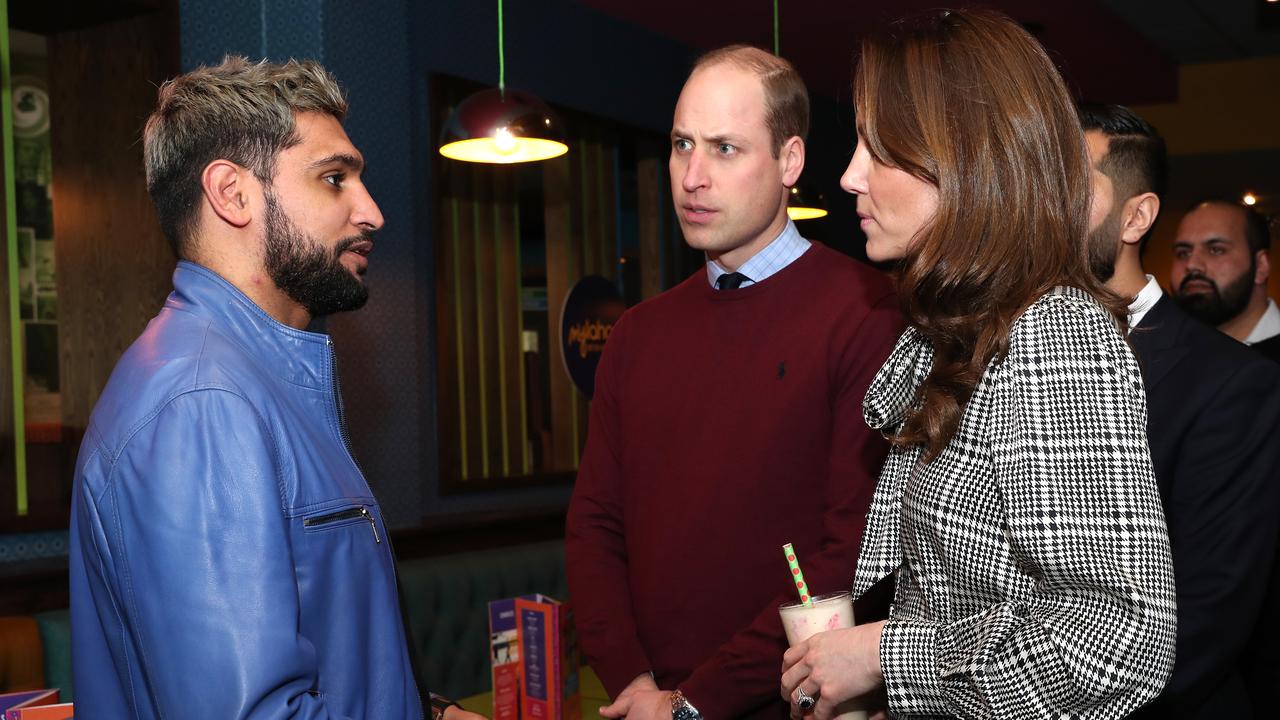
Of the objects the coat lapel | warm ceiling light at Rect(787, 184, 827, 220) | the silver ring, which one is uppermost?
warm ceiling light at Rect(787, 184, 827, 220)

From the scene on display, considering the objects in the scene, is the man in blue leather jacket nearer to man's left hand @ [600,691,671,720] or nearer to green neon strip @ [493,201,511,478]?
man's left hand @ [600,691,671,720]

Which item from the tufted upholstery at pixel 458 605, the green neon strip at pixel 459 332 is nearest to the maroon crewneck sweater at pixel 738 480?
the tufted upholstery at pixel 458 605

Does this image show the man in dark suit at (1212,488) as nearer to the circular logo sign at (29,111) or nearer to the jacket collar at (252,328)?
the jacket collar at (252,328)

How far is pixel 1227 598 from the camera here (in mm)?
1619

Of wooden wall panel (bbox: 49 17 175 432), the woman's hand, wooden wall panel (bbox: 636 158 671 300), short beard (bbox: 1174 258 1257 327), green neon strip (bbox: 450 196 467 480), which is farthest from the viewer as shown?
wooden wall panel (bbox: 636 158 671 300)

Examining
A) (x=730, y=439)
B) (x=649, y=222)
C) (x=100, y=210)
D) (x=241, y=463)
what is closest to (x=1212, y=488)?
(x=730, y=439)

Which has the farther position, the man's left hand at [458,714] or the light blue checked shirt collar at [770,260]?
the light blue checked shirt collar at [770,260]

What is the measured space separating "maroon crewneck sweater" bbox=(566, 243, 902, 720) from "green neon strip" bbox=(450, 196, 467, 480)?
365 centimetres

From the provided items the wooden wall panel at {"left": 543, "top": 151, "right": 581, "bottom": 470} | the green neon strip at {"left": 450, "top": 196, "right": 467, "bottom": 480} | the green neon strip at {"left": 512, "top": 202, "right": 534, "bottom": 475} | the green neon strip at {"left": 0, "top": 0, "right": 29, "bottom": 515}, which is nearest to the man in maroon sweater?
the green neon strip at {"left": 0, "top": 0, "right": 29, "bottom": 515}

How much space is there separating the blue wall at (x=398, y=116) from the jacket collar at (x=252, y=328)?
297cm

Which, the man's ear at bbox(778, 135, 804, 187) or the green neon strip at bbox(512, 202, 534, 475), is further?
the green neon strip at bbox(512, 202, 534, 475)

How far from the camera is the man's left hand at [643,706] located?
78.5 inches

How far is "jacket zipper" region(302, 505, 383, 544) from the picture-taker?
142 cm

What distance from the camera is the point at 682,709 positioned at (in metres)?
1.96
